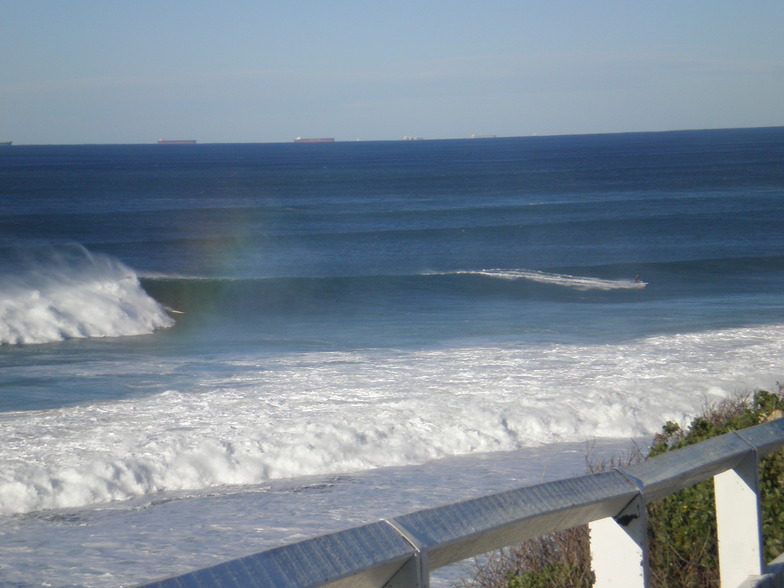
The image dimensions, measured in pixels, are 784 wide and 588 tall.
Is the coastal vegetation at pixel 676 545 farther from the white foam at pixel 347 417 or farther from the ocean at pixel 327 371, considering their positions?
the white foam at pixel 347 417

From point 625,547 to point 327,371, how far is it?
10.7 m

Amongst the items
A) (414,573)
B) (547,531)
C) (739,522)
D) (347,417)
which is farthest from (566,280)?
(414,573)

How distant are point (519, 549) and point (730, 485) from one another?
5.81 ft

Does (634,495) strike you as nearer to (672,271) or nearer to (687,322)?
(687,322)

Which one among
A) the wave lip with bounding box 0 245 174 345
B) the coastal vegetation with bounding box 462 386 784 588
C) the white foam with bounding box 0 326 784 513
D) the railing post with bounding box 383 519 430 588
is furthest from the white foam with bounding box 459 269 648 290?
the railing post with bounding box 383 519 430 588

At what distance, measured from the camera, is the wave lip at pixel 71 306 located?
17906 mm

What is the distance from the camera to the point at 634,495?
7.13ft

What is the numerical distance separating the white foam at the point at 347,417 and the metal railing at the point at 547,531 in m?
4.14

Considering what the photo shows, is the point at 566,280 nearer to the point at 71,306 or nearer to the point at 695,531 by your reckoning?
the point at 71,306

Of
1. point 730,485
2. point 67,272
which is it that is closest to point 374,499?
point 730,485

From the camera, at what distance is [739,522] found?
8.91ft

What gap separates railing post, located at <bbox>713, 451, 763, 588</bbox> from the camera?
2.67 meters

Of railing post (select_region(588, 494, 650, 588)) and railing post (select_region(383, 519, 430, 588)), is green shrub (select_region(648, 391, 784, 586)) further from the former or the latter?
railing post (select_region(383, 519, 430, 588))

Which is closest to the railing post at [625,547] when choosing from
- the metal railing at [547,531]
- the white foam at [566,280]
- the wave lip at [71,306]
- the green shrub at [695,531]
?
the metal railing at [547,531]
